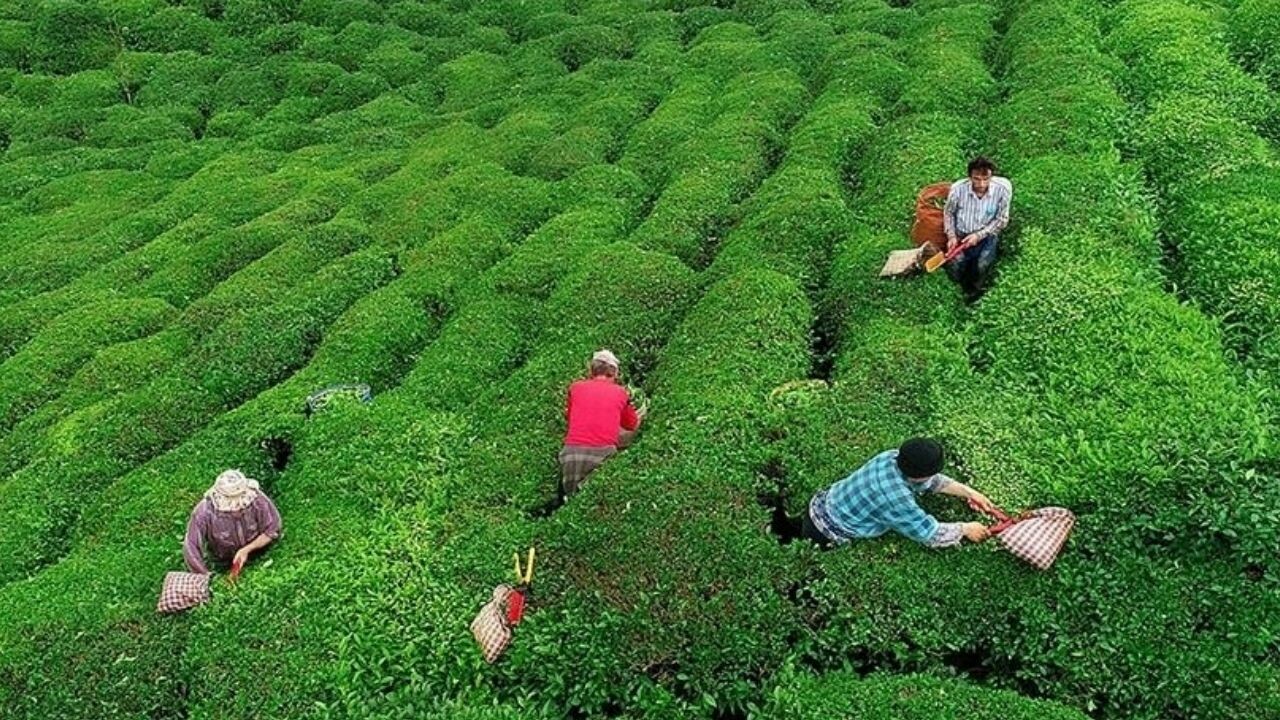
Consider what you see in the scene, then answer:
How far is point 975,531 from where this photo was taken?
1223cm

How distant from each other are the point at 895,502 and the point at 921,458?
2.51 ft

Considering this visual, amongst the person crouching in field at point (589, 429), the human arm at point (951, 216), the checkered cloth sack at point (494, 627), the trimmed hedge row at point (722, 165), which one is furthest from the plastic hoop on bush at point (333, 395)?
the human arm at point (951, 216)

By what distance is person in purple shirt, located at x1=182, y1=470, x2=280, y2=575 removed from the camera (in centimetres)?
1361

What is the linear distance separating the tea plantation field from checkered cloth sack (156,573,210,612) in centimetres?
17

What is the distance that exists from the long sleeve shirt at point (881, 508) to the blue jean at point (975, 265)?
6.10m

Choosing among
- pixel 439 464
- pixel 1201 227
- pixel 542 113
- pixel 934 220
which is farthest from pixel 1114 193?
pixel 542 113

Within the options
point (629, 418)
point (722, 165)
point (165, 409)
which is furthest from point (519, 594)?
point (722, 165)

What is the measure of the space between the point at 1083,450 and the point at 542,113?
1945 centimetres

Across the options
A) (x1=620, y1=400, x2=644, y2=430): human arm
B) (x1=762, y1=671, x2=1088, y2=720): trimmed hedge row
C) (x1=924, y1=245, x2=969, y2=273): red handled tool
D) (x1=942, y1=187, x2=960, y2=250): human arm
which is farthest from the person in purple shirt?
(x1=942, y1=187, x2=960, y2=250): human arm

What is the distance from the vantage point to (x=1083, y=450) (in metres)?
13.2

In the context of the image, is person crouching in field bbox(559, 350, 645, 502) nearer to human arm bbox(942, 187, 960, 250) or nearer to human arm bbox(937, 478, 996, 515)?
human arm bbox(937, 478, 996, 515)

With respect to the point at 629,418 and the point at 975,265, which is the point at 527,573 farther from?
the point at 975,265

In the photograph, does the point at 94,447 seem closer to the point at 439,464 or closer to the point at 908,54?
the point at 439,464

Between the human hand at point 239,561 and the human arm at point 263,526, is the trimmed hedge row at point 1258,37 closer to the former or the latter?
the human arm at point 263,526
